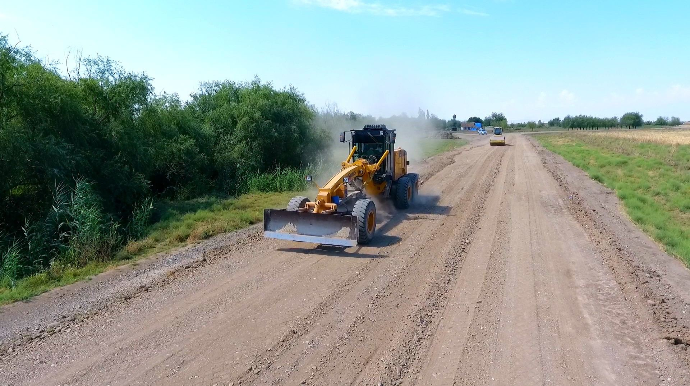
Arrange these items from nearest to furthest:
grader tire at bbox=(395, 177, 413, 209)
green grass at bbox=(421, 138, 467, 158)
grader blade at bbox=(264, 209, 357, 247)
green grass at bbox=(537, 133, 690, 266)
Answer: grader blade at bbox=(264, 209, 357, 247), green grass at bbox=(537, 133, 690, 266), grader tire at bbox=(395, 177, 413, 209), green grass at bbox=(421, 138, 467, 158)

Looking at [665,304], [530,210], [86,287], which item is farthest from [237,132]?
[665,304]

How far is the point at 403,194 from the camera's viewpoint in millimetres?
→ 14977

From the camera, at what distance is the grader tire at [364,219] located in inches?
418

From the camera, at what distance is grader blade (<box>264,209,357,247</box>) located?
10234 millimetres

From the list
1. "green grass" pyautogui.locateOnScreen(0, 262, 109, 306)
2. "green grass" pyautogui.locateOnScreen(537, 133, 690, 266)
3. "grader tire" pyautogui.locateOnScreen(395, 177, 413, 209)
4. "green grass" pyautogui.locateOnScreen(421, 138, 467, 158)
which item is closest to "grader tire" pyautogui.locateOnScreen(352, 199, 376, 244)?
"grader tire" pyautogui.locateOnScreen(395, 177, 413, 209)

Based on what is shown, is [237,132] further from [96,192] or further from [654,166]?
[654,166]

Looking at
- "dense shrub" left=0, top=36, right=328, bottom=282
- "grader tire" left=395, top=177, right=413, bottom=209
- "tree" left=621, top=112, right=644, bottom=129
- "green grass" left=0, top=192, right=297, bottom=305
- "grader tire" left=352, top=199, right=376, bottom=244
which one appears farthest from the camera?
"tree" left=621, top=112, right=644, bottom=129

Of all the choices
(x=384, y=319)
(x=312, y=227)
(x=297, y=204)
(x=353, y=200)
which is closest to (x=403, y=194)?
(x=353, y=200)

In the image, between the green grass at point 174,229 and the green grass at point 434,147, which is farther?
the green grass at point 434,147

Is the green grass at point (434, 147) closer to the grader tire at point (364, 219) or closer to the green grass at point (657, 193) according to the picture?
the green grass at point (657, 193)

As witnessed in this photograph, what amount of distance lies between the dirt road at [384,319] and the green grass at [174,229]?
0.81 m

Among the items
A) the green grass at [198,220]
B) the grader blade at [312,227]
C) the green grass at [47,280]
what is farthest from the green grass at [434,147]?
the green grass at [47,280]

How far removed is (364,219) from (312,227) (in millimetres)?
1128

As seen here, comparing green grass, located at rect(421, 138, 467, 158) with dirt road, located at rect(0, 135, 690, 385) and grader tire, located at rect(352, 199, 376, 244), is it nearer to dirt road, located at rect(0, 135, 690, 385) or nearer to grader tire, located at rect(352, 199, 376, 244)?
grader tire, located at rect(352, 199, 376, 244)
